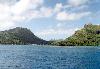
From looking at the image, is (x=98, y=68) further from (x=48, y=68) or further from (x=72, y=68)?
(x=48, y=68)

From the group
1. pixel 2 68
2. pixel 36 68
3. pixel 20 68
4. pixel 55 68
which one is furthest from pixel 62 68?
pixel 2 68

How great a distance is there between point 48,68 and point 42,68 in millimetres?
2074

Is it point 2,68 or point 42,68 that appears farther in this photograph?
point 42,68

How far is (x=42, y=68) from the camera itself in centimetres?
9125

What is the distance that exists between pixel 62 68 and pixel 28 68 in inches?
462

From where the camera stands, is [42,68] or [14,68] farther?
[42,68]

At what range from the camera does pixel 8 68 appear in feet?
282

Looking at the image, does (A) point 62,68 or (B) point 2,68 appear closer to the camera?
(B) point 2,68

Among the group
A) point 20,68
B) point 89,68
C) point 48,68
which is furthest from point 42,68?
point 89,68

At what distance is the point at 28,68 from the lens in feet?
289

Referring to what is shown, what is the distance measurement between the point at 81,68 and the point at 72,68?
120 inches

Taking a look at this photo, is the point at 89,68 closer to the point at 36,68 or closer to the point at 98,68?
the point at 98,68

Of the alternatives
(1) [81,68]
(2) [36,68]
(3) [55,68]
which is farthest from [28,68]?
(1) [81,68]

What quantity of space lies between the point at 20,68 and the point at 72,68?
17569 mm
